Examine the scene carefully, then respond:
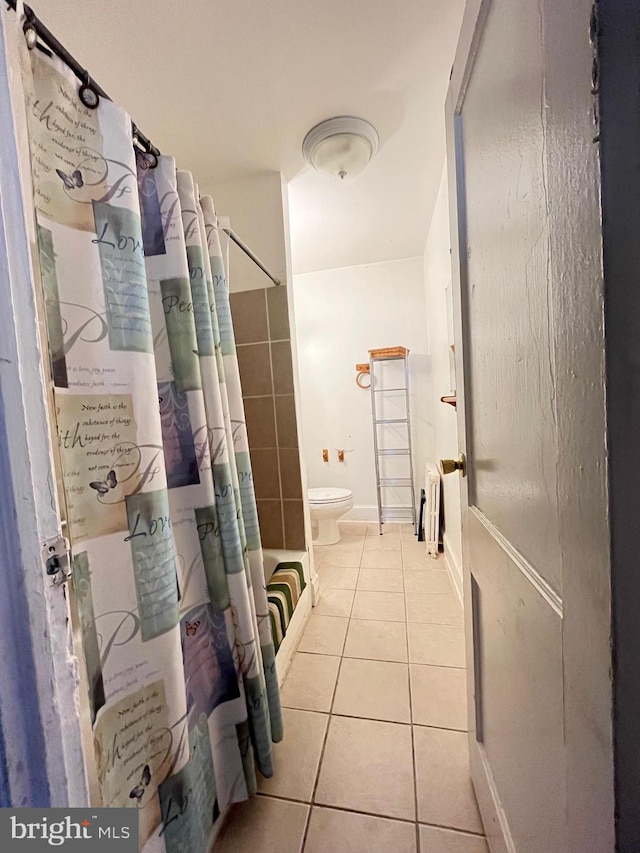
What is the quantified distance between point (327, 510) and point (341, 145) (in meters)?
2.19

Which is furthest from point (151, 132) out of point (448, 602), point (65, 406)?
point (448, 602)

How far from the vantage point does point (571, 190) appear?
0.35 m

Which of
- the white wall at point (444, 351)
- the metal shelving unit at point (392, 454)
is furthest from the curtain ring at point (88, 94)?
the metal shelving unit at point (392, 454)

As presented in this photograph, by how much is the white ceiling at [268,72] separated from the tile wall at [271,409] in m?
0.65

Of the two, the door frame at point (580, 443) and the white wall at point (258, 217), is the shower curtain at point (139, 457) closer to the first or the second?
the door frame at point (580, 443)

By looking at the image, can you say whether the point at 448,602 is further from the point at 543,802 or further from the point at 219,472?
the point at 219,472

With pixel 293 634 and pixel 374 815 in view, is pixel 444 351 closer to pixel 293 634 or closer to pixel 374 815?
pixel 293 634

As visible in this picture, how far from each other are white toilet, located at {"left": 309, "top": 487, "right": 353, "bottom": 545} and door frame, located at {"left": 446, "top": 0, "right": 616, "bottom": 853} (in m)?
2.17

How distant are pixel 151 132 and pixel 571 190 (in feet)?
5.90

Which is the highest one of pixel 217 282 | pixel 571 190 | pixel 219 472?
pixel 217 282

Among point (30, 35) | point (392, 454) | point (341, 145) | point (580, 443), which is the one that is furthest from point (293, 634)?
point (341, 145)

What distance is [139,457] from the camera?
0.68m

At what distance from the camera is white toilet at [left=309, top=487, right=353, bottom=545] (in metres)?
2.58

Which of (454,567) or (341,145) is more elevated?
(341,145)
